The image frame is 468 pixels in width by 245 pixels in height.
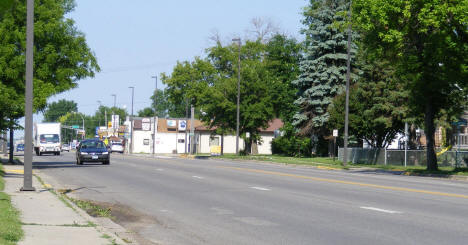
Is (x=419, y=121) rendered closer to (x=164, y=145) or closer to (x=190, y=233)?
(x=190, y=233)

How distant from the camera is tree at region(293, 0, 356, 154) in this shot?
60.5m

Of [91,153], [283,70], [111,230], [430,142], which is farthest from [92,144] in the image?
[283,70]

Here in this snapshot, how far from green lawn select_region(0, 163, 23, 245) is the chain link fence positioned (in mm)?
37414

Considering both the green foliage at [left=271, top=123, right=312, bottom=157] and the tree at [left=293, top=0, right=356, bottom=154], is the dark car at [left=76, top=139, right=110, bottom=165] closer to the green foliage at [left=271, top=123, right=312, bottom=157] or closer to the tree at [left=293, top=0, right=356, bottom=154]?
the tree at [left=293, top=0, right=356, bottom=154]

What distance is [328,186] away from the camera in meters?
21.9

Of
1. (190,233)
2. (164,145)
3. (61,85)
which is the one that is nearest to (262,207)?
(190,233)

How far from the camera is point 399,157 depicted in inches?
1930

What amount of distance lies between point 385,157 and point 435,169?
12782 mm

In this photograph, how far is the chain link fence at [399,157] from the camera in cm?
4572

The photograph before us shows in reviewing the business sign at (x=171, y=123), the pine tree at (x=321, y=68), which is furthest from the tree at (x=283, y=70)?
the business sign at (x=171, y=123)

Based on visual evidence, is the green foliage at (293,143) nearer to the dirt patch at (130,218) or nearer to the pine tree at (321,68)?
the pine tree at (321,68)

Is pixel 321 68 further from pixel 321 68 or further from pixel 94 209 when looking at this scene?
pixel 94 209

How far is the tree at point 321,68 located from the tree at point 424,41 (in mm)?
22538

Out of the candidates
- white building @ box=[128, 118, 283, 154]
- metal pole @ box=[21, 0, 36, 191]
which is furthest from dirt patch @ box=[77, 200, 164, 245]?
white building @ box=[128, 118, 283, 154]
